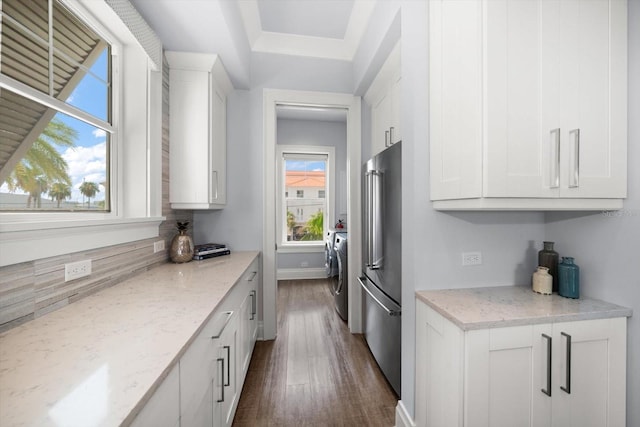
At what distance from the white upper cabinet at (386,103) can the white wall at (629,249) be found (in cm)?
107

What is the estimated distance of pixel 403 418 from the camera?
4.77ft

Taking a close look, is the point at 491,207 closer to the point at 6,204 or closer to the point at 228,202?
the point at 6,204

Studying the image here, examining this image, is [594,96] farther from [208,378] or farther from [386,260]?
[208,378]

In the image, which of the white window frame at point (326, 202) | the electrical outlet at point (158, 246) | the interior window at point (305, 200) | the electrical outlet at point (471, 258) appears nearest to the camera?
the electrical outlet at point (471, 258)

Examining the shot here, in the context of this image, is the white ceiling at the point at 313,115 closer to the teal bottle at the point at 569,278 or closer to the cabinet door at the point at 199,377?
the teal bottle at the point at 569,278

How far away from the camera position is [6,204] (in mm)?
950

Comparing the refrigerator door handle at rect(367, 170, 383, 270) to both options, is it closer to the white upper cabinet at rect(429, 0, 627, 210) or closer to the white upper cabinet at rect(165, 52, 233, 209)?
the white upper cabinet at rect(429, 0, 627, 210)

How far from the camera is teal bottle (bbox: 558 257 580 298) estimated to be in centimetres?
125

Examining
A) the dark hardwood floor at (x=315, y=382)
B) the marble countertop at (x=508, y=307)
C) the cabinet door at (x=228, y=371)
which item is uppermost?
the marble countertop at (x=508, y=307)

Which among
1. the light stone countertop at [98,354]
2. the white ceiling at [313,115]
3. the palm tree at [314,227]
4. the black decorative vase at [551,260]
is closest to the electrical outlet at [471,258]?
the black decorative vase at [551,260]

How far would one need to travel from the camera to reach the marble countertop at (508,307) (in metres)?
1.04

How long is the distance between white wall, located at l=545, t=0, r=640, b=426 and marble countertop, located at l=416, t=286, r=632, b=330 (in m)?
Result: 0.07

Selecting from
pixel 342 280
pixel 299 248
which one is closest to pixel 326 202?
pixel 299 248

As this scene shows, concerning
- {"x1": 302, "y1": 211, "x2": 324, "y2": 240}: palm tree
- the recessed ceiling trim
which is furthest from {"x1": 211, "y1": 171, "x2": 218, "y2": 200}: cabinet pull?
{"x1": 302, "y1": 211, "x2": 324, "y2": 240}: palm tree
